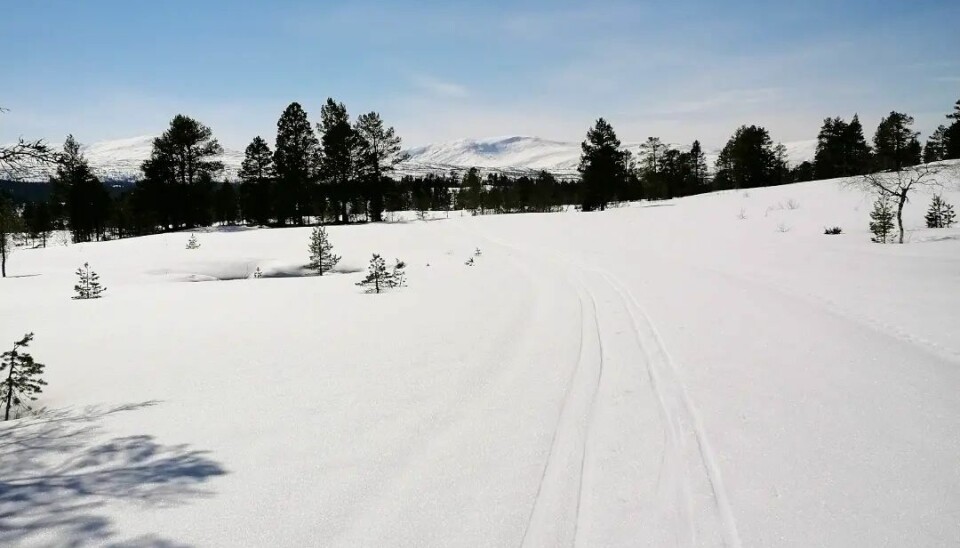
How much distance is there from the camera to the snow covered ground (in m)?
2.75

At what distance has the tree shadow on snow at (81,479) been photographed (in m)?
2.57

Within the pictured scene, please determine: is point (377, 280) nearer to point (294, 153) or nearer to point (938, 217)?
point (938, 217)

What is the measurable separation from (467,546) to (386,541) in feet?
1.46

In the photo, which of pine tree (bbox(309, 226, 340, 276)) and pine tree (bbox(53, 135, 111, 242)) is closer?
pine tree (bbox(309, 226, 340, 276))

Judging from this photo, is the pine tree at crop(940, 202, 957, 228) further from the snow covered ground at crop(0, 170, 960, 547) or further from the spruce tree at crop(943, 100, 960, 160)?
the spruce tree at crop(943, 100, 960, 160)

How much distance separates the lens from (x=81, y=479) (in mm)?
3111

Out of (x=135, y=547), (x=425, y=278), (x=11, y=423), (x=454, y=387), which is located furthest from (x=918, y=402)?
(x=425, y=278)

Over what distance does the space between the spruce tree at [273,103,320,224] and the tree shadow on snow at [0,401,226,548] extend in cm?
4091

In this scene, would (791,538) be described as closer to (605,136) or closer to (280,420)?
(280,420)

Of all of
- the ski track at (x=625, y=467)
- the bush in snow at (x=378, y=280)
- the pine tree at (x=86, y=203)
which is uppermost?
the pine tree at (x=86, y=203)

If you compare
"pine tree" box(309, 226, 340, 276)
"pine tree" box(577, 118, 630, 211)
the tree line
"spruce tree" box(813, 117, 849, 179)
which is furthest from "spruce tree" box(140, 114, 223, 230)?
"spruce tree" box(813, 117, 849, 179)

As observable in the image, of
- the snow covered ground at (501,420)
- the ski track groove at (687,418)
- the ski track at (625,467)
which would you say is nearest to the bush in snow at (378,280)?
the snow covered ground at (501,420)

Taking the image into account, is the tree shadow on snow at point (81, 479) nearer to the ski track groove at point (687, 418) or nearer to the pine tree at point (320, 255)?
the ski track groove at point (687, 418)

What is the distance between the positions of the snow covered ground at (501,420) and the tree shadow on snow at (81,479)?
17mm
